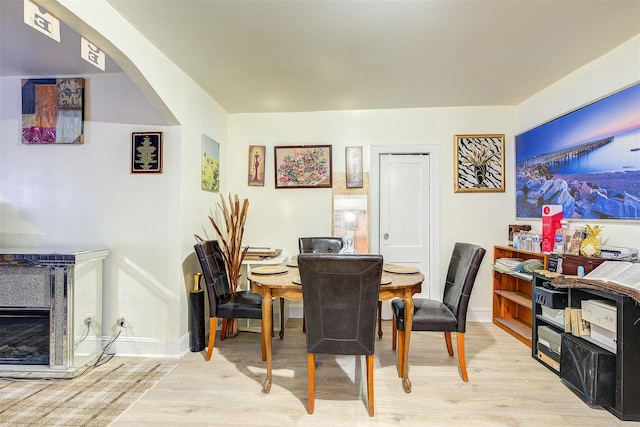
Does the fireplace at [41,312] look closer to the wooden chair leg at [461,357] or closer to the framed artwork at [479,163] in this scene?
the wooden chair leg at [461,357]

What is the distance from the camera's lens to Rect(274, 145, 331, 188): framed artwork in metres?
3.80

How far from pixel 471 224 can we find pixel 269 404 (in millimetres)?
2964

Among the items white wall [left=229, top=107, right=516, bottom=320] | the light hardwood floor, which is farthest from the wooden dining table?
white wall [left=229, top=107, right=516, bottom=320]

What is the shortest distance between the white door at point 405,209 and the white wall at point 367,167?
19cm

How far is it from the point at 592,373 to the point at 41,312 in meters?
3.94

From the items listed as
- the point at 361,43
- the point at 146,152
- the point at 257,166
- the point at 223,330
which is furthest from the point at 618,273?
the point at 146,152

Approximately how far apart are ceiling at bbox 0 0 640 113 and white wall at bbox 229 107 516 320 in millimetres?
490

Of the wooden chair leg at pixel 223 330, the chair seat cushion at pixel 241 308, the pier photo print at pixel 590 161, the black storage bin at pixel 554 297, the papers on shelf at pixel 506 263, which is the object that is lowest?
the wooden chair leg at pixel 223 330

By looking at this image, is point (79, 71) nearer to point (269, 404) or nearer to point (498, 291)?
point (269, 404)

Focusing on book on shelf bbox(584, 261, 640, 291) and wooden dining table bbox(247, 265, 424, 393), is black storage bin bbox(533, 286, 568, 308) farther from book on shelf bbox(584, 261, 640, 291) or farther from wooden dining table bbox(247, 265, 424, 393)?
wooden dining table bbox(247, 265, 424, 393)

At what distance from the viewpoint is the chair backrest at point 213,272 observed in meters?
2.63

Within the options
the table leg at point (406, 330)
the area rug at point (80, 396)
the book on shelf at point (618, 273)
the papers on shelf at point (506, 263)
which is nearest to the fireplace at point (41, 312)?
the area rug at point (80, 396)

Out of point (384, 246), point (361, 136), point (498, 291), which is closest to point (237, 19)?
point (361, 136)

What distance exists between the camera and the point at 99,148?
2.79 m
